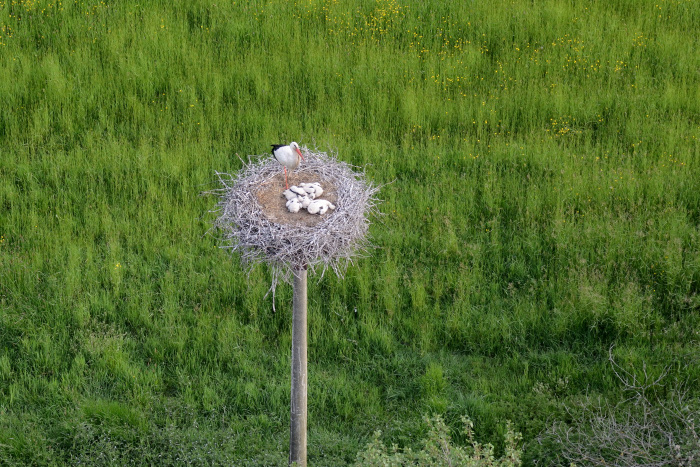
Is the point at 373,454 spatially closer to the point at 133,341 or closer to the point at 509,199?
the point at 133,341

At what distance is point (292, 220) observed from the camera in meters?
5.86

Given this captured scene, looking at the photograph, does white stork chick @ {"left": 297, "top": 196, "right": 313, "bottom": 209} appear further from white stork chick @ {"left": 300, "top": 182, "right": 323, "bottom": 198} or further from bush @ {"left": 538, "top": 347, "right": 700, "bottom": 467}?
bush @ {"left": 538, "top": 347, "right": 700, "bottom": 467}

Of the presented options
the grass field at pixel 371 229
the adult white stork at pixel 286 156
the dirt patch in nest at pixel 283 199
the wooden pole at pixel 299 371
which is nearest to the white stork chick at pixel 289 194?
the dirt patch in nest at pixel 283 199

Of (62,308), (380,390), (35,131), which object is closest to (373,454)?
(380,390)

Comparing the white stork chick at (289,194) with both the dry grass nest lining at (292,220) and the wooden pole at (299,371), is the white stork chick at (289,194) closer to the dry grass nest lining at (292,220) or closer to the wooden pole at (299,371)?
the dry grass nest lining at (292,220)

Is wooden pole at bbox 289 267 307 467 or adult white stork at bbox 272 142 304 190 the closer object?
wooden pole at bbox 289 267 307 467

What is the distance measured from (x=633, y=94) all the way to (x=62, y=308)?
8.90 m

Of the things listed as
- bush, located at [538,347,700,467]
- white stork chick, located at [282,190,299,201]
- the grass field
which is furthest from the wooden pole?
bush, located at [538,347,700,467]

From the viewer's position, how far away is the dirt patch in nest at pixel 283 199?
586cm

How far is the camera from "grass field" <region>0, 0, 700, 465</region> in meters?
7.56

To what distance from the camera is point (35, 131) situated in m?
11.1

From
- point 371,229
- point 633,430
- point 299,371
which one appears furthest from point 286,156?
point 633,430

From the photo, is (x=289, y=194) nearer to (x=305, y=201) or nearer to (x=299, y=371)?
(x=305, y=201)

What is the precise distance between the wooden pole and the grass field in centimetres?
75
